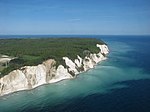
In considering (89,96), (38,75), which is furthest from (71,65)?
(89,96)

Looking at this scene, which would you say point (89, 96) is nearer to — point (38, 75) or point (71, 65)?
point (38, 75)

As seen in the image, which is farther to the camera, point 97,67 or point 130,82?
point 97,67

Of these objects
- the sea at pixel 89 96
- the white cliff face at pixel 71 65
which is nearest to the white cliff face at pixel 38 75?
the white cliff face at pixel 71 65

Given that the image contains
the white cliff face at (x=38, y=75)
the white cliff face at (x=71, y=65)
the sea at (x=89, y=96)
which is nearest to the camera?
the sea at (x=89, y=96)

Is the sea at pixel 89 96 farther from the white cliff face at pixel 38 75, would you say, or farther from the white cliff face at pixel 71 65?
the white cliff face at pixel 71 65

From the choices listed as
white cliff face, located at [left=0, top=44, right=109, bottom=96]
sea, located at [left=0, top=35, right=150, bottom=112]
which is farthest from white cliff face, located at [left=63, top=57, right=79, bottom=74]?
sea, located at [left=0, top=35, right=150, bottom=112]

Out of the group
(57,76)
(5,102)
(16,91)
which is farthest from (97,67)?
(5,102)

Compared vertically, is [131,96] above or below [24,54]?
below

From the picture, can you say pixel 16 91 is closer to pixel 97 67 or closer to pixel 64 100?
pixel 64 100
